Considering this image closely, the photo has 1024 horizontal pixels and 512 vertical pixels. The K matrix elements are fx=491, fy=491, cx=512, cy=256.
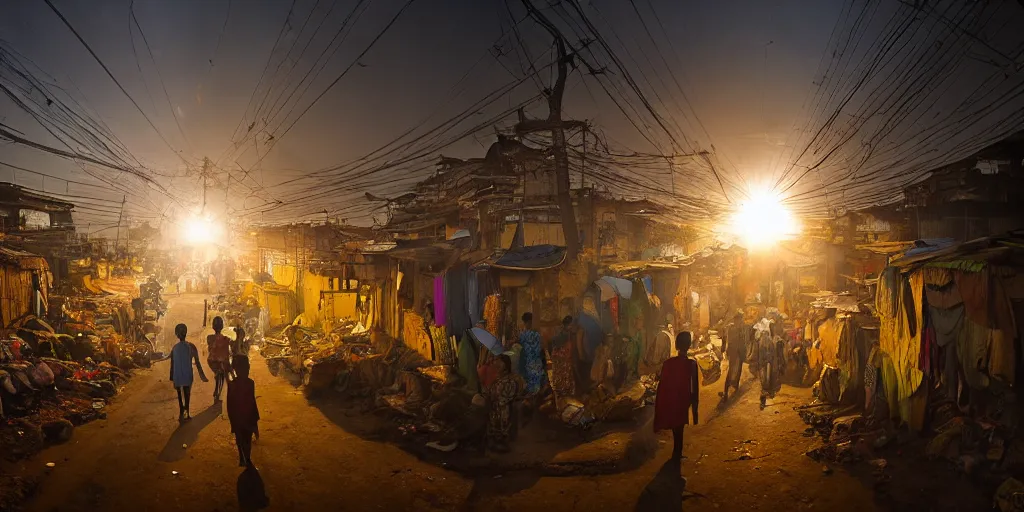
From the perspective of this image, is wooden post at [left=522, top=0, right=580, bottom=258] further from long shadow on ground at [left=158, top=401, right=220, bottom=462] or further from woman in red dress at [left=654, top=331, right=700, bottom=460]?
long shadow on ground at [left=158, top=401, right=220, bottom=462]

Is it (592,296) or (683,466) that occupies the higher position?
(592,296)

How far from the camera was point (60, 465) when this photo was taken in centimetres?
794

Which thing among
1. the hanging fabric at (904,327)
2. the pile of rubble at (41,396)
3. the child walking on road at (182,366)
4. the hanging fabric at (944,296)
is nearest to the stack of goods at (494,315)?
the child walking on road at (182,366)

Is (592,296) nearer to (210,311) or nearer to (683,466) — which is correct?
(683,466)

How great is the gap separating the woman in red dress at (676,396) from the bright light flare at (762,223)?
2239cm

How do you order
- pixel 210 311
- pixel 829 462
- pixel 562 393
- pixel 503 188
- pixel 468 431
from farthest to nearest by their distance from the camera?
pixel 210 311
pixel 503 188
pixel 562 393
pixel 468 431
pixel 829 462

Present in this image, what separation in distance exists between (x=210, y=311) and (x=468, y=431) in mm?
31619

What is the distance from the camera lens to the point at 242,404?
752 cm

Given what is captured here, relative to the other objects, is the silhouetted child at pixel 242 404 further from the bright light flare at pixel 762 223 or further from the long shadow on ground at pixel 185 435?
the bright light flare at pixel 762 223

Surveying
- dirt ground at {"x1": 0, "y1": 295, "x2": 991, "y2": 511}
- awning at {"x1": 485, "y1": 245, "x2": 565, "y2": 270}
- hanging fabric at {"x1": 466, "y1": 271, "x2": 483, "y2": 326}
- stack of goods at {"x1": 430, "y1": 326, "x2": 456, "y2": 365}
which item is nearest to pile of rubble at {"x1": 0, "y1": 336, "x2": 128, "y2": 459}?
dirt ground at {"x1": 0, "y1": 295, "x2": 991, "y2": 511}

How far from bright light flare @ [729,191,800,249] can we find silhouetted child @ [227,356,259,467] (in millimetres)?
26553

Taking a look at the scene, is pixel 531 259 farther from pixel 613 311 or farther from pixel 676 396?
pixel 676 396

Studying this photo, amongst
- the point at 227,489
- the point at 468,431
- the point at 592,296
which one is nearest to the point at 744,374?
the point at 592,296

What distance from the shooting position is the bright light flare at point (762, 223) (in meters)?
27.8
